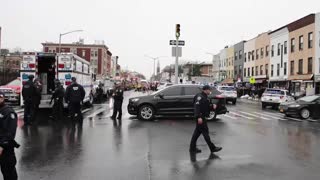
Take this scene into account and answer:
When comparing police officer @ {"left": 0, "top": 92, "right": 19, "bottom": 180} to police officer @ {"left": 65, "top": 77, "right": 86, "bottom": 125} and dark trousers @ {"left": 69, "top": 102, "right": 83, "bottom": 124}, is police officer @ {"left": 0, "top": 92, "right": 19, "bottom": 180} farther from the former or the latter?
dark trousers @ {"left": 69, "top": 102, "right": 83, "bottom": 124}

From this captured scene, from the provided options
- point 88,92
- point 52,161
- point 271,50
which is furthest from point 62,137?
point 271,50

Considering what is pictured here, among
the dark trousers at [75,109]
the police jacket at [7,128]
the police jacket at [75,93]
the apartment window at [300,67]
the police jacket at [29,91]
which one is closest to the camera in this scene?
the police jacket at [7,128]

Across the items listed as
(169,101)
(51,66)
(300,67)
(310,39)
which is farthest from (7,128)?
(300,67)

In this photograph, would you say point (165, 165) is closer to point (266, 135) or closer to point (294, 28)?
point (266, 135)

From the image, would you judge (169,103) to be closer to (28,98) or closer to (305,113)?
(28,98)

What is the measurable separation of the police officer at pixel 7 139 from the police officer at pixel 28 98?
401 inches

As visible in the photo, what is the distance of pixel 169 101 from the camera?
19.0m

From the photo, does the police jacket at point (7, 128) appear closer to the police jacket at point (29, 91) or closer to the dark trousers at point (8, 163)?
the dark trousers at point (8, 163)

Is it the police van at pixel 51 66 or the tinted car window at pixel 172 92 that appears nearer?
the tinted car window at pixel 172 92

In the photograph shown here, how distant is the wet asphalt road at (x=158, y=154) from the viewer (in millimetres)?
8227

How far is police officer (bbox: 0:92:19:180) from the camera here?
19.9ft

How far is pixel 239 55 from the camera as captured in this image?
74.1 m

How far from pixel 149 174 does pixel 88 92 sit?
19932mm

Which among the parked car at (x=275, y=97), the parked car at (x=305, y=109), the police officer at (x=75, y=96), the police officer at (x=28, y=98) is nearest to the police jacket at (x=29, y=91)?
the police officer at (x=28, y=98)
